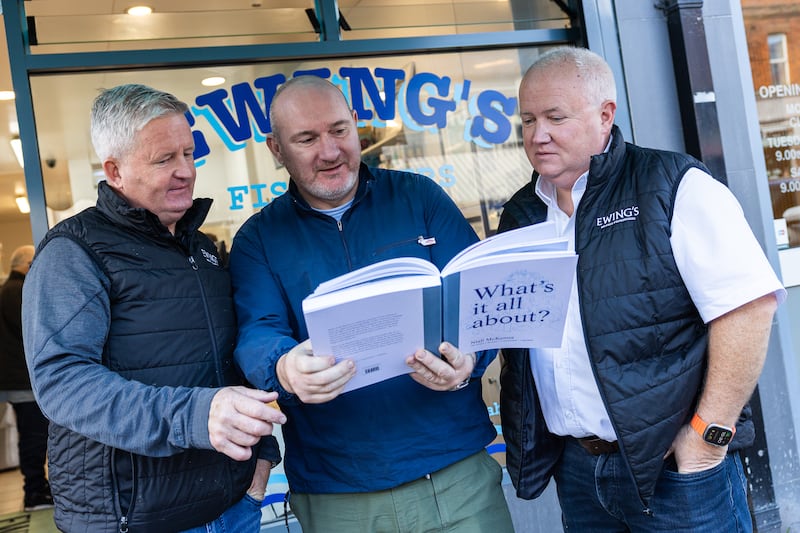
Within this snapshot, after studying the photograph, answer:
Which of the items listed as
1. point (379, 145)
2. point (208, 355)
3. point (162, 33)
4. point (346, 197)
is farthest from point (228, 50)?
point (208, 355)

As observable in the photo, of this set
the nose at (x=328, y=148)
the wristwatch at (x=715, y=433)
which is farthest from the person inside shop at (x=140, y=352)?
the wristwatch at (x=715, y=433)

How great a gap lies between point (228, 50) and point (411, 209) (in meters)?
1.69

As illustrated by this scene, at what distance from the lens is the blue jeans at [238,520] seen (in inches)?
77.5

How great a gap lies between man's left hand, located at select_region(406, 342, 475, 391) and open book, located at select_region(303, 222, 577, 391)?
0.07ft

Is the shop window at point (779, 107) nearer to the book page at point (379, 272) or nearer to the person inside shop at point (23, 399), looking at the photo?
the book page at point (379, 272)

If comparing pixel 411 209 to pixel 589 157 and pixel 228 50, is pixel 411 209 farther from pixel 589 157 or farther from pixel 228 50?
pixel 228 50

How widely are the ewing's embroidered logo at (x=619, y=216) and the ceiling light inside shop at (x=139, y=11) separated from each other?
8.37 ft

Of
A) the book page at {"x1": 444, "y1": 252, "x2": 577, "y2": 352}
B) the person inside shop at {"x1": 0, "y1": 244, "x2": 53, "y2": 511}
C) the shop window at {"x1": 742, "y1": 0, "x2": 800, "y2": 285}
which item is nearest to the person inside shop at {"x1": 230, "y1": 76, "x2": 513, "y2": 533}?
the book page at {"x1": 444, "y1": 252, "x2": 577, "y2": 352}

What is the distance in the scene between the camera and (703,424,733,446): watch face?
1.99 metres

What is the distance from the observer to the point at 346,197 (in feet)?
7.51

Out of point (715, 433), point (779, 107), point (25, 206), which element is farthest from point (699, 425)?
point (25, 206)

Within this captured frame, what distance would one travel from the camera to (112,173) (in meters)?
1.95

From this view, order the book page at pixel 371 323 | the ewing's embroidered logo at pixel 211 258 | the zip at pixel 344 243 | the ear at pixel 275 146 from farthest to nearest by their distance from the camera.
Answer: the ear at pixel 275 146
the zip at pixel 344 243
the ewing's embroidered logo at pixel 211 258
the book page at pixel 371 323

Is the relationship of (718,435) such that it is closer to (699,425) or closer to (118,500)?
(699,425)
